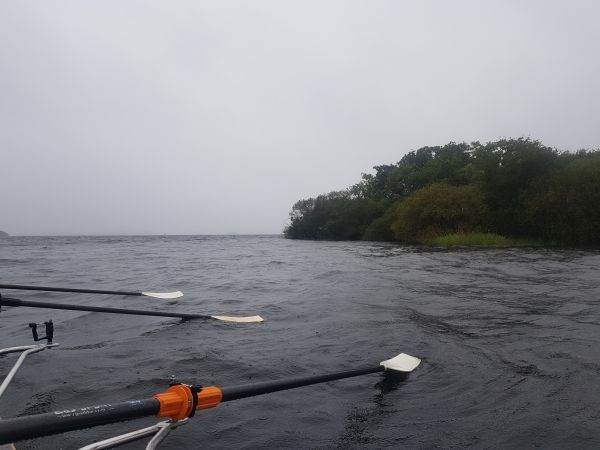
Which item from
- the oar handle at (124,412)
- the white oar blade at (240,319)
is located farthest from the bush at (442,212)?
the oar handle at (124,412)

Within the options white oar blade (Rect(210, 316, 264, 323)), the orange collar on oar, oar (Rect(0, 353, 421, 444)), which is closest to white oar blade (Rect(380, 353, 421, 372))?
oar (Rect(0, 353, 421, 444))

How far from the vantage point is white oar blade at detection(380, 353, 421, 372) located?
15.1 feet

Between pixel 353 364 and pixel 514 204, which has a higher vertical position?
pixel 514 204

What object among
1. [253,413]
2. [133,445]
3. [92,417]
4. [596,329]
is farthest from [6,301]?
[596,329]

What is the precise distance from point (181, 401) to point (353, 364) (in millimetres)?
3230

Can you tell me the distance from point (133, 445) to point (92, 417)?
1.58 metres

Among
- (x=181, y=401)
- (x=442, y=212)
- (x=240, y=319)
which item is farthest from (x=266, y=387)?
(x=442, y=212)

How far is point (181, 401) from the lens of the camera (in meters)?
2.23

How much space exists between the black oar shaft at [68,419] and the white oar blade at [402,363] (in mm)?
3123

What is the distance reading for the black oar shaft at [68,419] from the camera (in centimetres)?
154

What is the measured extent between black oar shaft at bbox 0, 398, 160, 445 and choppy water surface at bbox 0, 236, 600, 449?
1477 millimetres

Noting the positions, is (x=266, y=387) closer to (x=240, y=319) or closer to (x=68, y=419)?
(x=68, y=419)

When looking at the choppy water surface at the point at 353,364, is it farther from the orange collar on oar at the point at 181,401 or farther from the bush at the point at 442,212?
the bush at the point at 442,212

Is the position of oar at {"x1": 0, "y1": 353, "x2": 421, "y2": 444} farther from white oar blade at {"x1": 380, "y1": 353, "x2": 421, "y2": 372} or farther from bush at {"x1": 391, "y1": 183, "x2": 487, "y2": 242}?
bush at {"x1": 391, "y1": 183, "x2": 487, "y2": 242}
